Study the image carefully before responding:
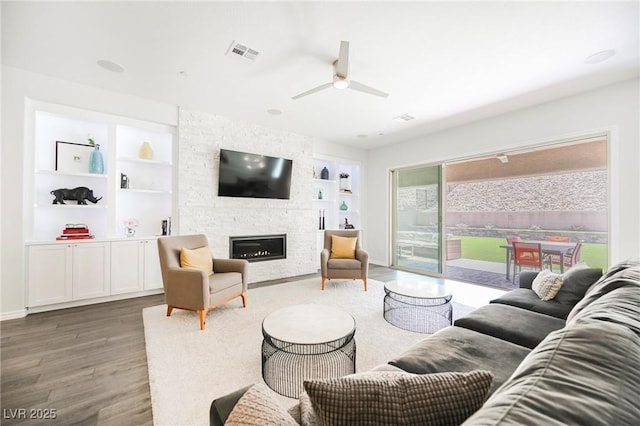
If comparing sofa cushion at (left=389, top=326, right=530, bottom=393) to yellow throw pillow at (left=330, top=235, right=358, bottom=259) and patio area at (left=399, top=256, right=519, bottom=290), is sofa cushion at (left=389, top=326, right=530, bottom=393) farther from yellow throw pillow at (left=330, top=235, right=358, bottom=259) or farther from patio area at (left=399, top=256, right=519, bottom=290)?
patio area at (left=399, top=256, right=519, bottom=290)

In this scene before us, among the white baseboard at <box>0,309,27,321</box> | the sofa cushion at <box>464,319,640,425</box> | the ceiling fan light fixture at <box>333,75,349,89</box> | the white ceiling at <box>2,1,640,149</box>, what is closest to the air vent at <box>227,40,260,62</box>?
the white ceiling at <box>2,1,640,149</box>

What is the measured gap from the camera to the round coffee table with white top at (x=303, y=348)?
67.9 inches

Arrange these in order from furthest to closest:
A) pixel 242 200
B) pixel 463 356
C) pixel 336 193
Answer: pixel 336 193
pixel 242 200
pixel 463 356

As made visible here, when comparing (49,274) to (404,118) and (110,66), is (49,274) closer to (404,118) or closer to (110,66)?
(110,66)

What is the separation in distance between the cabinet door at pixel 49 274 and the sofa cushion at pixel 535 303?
4.84m

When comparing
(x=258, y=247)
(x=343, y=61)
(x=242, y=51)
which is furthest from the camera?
(x=258, y=247)

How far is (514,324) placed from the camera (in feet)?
5.76

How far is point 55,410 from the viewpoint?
160 cm

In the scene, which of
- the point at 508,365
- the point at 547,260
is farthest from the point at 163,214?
the point at 547,260

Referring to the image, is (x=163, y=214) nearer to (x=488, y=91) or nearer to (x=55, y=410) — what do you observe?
(x=55, y=410)

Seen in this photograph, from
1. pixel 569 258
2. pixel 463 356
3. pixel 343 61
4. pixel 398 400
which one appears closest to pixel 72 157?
pixel 343 61

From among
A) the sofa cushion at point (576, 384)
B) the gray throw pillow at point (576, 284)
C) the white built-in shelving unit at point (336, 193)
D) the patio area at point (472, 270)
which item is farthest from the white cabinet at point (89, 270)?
the patio area at point (472, 270)

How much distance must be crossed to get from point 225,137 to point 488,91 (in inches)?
157

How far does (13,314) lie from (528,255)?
24.1 feet
